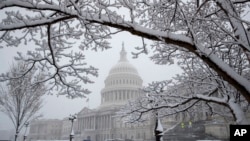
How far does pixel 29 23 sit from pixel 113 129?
264 ft

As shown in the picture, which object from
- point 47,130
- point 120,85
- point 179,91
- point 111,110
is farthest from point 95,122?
point 179,91

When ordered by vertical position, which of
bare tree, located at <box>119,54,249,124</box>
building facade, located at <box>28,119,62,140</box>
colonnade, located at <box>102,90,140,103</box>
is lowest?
building facade, located at <box>28,119,62,140</box>

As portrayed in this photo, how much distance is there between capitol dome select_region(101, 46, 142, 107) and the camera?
89719 mm

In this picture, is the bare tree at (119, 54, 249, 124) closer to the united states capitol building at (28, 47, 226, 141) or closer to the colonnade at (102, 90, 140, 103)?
the united states capitol building at (28, 47, 226, 141)

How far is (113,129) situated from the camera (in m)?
82.8

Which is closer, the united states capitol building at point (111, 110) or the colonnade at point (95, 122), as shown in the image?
the united states capitol building at point (111, 110)

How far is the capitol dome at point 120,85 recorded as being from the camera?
89719 mm

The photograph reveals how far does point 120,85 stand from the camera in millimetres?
90375

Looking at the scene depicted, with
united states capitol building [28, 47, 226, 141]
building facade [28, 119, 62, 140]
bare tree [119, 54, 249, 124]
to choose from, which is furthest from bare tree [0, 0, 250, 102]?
building facade [28, 119, 62, 140]

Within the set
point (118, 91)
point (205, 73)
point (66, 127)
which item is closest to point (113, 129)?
point (118, 91)

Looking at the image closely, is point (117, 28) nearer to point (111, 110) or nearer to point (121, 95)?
point (111, 110)

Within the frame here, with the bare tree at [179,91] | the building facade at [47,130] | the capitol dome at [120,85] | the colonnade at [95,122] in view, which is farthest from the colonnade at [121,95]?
the bare tree at [179,91]

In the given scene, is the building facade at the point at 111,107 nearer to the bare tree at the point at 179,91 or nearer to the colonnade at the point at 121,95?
the colonnade at the point at 121,95

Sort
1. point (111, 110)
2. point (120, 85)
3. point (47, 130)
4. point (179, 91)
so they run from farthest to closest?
1. point (47, 130)
2. point (120, 85)
3. point (111, 110)
4. point (179, 91)
